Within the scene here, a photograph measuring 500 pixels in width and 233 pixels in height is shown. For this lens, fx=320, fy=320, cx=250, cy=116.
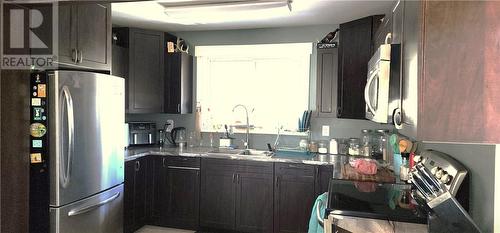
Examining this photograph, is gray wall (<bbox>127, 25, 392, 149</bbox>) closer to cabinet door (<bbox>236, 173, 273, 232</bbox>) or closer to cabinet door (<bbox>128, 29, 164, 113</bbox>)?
cabinet door (<bbox>128, 29, 164, 113</bbox>)

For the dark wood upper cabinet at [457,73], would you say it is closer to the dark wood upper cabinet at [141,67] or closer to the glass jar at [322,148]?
the glass jar at [322,148]

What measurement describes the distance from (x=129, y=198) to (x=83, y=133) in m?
1.09

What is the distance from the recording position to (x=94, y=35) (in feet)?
8.30

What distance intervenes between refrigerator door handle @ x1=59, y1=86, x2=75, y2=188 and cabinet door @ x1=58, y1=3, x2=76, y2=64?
0.95 feet

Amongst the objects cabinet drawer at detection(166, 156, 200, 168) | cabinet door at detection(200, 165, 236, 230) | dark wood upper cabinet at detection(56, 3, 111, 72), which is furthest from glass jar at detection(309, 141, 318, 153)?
dark wood upper cabinet at detection(56, 3, 111, 72)

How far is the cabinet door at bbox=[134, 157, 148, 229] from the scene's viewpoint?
10.4ft

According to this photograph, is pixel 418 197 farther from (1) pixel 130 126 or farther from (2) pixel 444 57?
(1) pixel 130 126

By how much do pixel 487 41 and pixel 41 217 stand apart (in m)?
2.52

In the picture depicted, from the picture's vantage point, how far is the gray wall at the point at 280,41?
11.5 ft

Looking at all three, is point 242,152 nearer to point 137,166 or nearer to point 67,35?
point 137,166

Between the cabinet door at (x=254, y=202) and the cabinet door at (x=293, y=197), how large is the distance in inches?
2.8

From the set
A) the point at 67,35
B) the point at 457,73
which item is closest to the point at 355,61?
the point at 457,73

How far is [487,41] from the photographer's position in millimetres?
902

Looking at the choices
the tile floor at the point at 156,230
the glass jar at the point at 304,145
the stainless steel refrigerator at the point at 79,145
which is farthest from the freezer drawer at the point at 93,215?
the glass jar at the point at 304,145
